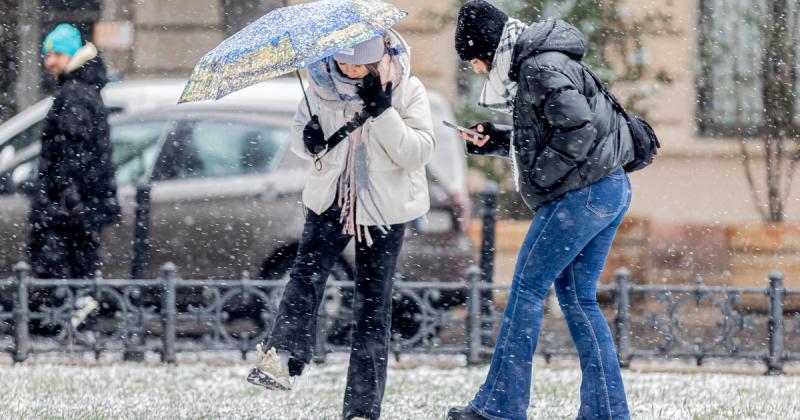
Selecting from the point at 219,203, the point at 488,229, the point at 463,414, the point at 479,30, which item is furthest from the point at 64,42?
the point at 463,414

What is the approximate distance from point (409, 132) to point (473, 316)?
2.91 metres

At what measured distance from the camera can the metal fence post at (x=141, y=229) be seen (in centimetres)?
830

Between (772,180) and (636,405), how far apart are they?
684 cm

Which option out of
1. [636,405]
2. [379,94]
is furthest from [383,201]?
[636,405]

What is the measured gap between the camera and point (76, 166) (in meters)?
8.50

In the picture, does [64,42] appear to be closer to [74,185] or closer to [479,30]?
[74,185]

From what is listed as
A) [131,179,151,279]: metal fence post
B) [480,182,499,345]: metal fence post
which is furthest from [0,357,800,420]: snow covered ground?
[131,179,151,279]: metal fence post

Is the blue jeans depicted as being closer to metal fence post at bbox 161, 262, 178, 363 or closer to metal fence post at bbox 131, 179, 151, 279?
metal fence post at bbox 161, 262, 178, 363

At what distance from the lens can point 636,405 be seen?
20.7ft

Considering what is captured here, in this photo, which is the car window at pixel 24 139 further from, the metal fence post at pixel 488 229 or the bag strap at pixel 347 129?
the bag strap at pixel 347 129

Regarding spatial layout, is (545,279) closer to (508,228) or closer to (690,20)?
(508,228)

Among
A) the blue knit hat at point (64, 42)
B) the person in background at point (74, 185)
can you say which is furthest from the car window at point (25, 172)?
the blue knit hat at point (64, 42)

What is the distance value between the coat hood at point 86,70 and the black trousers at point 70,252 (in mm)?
880

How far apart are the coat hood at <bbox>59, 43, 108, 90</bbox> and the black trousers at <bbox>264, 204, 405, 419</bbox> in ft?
11.8
